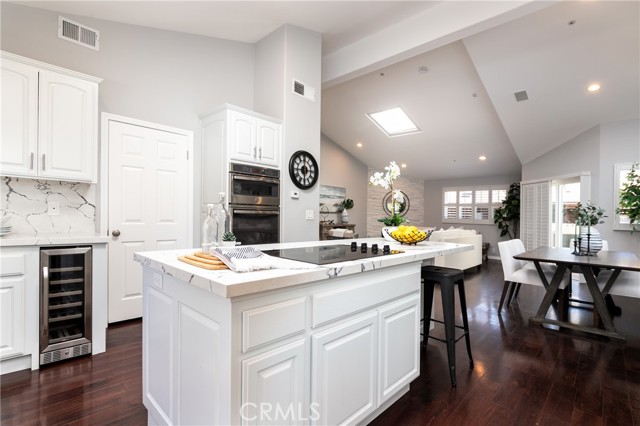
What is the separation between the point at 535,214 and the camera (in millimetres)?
6938

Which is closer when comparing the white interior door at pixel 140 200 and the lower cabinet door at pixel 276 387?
the lower cabinet door at pixel 276 387

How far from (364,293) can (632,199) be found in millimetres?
5566

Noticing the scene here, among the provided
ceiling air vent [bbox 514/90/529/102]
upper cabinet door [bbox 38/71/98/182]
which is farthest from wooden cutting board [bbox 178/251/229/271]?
ceiling air vent [bbox 514/90/529/102]

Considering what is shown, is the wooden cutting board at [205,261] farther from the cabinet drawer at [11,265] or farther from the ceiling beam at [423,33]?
the ceiling beam at [423,33]

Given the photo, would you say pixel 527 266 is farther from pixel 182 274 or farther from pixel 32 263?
pixel 32 263

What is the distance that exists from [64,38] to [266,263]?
3.19 metres

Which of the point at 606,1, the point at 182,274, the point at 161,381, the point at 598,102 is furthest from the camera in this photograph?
the point at 598,102

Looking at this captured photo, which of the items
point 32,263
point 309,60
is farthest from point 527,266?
point 32,263

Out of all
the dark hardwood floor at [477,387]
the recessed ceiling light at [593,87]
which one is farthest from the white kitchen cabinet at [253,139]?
the recessed ceiling light at [593,87]

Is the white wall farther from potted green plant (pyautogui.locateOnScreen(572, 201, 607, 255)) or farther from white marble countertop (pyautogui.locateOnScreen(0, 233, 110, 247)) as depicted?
potted green plant (pyautogui.locateOnScreen(572, 201, 607, 255))

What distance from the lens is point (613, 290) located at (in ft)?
10.4

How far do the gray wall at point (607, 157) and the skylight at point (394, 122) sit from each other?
10.1 ft

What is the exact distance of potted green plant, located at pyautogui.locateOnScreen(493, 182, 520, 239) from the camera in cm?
860

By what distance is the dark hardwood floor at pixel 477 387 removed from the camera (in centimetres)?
181
